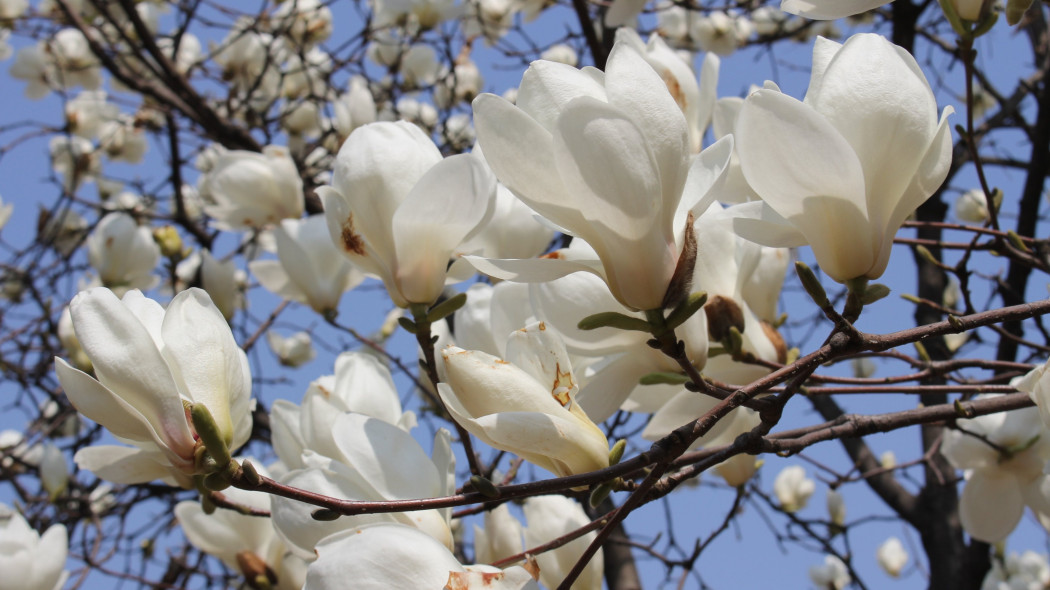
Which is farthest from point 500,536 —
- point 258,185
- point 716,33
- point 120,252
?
point 716,33

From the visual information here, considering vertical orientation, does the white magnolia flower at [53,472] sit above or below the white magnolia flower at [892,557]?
below

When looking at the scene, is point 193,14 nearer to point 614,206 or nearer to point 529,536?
point 529,536

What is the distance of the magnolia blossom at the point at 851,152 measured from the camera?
57 cm

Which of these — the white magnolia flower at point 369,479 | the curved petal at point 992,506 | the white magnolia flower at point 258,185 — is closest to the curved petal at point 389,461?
the white magnolia flower at point 369,479

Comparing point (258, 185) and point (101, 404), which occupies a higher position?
point (258, 185)

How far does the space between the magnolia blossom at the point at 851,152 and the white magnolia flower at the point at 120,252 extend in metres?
1.93

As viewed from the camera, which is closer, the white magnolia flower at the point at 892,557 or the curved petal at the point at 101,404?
the curved petal at the point at 101,404

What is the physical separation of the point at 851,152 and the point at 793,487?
323cm

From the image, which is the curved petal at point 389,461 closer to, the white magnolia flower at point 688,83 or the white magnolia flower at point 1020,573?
the white magnolia flower at point 688,83

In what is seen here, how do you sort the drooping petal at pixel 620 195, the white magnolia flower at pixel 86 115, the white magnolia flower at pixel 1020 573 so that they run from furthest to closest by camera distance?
the white magnolia flower at pixel 86 115 < the white magnolia flower at pixel 1020 573 < the drooping petal at pixel 620 195

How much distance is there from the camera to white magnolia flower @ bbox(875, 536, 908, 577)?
4312 mm

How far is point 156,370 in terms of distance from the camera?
24.9 inches

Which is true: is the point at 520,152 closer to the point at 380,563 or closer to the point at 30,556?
the point at 380,563

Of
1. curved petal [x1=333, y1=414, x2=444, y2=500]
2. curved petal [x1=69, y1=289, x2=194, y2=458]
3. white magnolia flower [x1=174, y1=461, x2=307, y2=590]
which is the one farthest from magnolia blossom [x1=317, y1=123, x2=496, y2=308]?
white magnolia flower [x1=174, y1=461, x2=307, y2=590]
